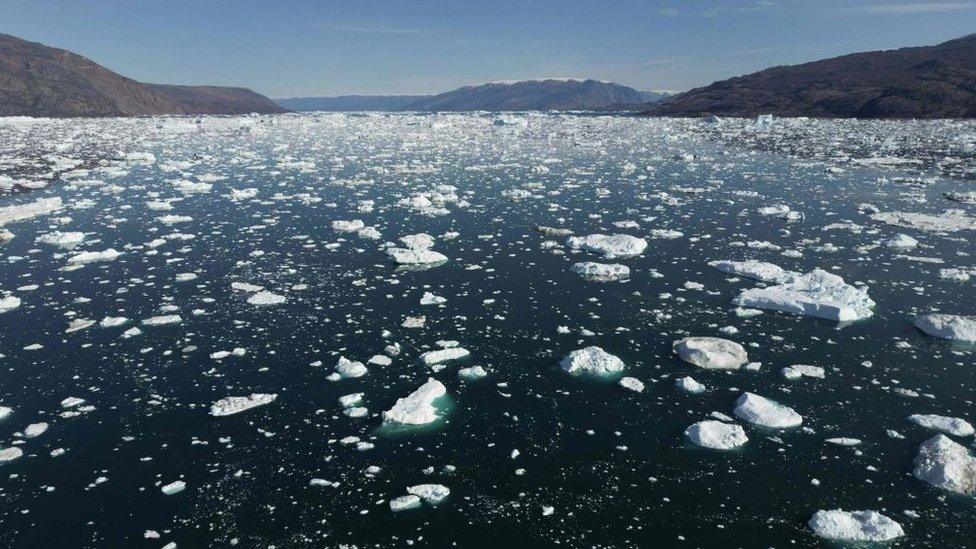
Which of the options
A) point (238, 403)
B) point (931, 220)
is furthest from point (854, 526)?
point (931, 220)

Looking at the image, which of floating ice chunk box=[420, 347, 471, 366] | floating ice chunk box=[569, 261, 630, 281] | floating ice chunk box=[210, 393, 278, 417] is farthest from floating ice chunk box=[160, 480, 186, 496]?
floating ice chunk box=[569, 261, 630, 281]

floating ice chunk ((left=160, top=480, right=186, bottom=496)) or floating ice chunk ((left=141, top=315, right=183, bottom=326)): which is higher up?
floating ice chunk ((left=141, top=315, right=183, bottom=326))

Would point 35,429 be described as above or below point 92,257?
below

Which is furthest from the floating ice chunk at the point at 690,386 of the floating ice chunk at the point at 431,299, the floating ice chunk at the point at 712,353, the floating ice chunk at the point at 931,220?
the floating ice chunk at the point at 931,220

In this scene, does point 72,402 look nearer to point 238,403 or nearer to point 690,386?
point 238,403

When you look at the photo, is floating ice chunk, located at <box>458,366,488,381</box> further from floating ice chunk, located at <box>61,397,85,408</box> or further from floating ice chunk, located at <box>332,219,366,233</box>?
floating ice chunk, located at <box>332,219,366,233</box>

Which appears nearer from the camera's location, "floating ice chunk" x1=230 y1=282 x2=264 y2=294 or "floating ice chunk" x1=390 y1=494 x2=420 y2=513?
"floating ice chunk" x1=390 y1=494 x2=420 y2=513

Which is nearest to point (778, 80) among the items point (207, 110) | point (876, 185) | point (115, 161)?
point (876, 185)
